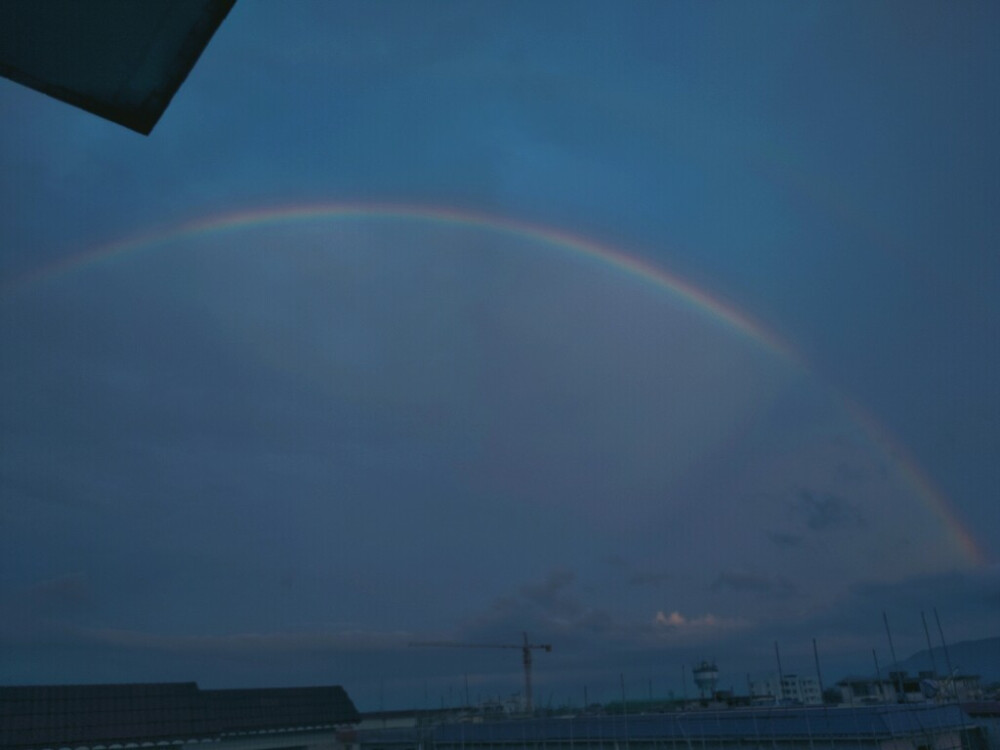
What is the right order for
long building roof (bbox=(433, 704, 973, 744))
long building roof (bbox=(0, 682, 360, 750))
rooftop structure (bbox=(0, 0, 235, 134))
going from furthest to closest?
1. long building roof (bbox=(0, 682, 360, 750))
2. long building roof (bbox=(433, 704, 973, 744))
3. rooftop structure (bbox=(0, 0, 235, 134))

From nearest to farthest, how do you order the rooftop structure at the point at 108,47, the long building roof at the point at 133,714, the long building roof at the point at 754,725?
the rooftop structure at the point at 108,47 → the long building roof at the point at 754,725 → the long building roof at the point at 133,714

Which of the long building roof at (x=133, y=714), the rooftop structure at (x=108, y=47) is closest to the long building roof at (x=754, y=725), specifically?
the long building roof at (x=133, y=714)

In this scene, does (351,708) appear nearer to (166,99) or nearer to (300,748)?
(300,748)

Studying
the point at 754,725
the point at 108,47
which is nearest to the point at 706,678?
the point at 754,725

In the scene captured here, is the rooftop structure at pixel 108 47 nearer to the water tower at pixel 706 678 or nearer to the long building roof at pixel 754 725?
the long building roof at pixel 754 725

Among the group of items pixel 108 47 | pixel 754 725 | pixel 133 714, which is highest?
pixel 108 47

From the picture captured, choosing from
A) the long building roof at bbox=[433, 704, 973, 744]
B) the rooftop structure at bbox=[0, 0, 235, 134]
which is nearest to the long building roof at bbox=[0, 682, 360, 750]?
the long building roof at bbox=[433, 704, 973, 744]

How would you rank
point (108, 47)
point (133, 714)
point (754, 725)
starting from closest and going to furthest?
point (108, 47), point (754, 725), point (133, 714)

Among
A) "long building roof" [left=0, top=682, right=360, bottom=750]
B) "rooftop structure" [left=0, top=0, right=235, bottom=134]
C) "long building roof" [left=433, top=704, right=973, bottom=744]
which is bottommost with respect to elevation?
"long building roof" [left=433, top=704, right=973, bottom=744]

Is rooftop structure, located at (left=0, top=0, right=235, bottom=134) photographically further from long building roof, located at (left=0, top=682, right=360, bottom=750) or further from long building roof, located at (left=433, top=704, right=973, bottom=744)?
long building roof, located at (left=0, top=682, right=360, bottom=750)

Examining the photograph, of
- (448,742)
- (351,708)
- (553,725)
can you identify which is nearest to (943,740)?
(553,725)

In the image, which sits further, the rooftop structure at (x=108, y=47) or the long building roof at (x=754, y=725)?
the long building roof at (x=754, y=725)

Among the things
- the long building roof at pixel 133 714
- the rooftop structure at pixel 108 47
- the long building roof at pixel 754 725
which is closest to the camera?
the rooftop structure at pixel 108 47

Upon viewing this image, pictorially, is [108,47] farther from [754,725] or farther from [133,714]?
[133,714]
